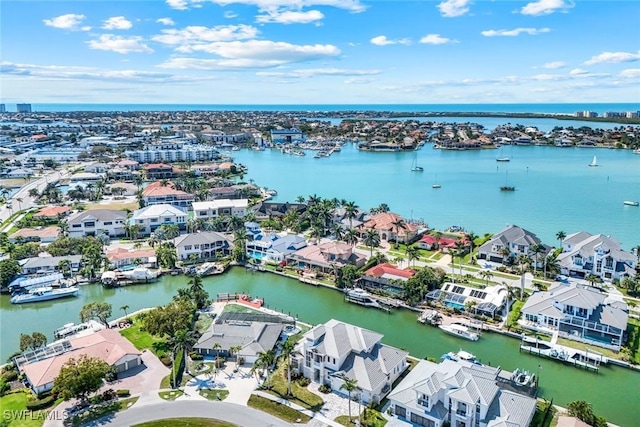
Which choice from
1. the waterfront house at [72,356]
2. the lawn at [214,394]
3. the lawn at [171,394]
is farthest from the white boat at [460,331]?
the waterfront house at [72,356]

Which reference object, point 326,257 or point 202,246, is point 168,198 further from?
point 326,257

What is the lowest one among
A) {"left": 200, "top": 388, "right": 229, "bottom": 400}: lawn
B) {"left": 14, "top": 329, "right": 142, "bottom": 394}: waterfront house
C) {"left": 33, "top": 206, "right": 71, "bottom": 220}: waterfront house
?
{"left": 200, "top": 388, "right": 229, "bottom": 400}: lawn

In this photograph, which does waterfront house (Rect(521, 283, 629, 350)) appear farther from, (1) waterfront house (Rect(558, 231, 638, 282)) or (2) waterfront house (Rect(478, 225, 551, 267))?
(2) waterfront house (Rect(478, 225, 551, 267))

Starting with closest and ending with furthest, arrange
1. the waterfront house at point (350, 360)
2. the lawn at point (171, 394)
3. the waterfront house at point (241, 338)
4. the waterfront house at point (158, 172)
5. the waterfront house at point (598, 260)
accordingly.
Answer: the lawn at point (171, 394), the waterfront house at point (350, 360), the waterfront house at point (241, 338), the waterfront house at point (598, 260), the waterfront house at point (158, 172)

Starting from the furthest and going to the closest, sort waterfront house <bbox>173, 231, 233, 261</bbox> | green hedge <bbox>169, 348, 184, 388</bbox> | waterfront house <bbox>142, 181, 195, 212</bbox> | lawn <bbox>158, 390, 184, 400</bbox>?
waterfront house <bbox>142, 181, 195, 212</bbox> → waterfront house <bbox>173, 231, 233, 261</bbox> → green hedge <bbox>169, 348, 184, 388</bbox> → lawn <bbox>158, 390, 184, 400</bbox>

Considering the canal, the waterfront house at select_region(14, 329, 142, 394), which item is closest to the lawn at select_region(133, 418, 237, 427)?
the waterfront house at select_region(14, 329, 142, 394)

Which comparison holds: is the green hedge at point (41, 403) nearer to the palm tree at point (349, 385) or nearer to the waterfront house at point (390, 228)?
the palm tree at point (349, 385)

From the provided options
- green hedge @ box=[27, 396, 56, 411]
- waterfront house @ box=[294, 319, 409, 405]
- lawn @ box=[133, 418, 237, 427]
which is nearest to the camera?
lawn @ box=[133, 418, 237, 427]
